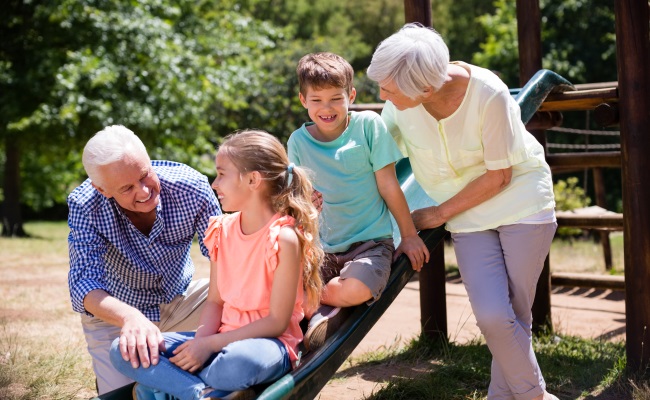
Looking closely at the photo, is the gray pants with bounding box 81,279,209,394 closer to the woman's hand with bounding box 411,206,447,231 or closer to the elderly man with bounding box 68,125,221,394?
the elderly man with bounding box 68,125,221,394

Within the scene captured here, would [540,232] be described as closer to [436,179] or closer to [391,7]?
[436,179]

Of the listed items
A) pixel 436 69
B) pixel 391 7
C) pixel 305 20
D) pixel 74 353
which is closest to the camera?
pixel 436 69

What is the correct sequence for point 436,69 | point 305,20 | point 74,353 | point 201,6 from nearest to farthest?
point 436,69, point 74,353, point 201,6, point 305,20

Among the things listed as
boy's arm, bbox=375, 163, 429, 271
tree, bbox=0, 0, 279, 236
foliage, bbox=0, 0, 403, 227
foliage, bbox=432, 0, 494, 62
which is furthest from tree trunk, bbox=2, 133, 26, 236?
foliage, bbox=432, 0, 494, 62

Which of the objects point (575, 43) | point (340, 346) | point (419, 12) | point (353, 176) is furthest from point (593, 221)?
point (575, 43)

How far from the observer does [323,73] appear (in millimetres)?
3107

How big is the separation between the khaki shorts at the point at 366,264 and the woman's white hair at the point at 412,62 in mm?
648

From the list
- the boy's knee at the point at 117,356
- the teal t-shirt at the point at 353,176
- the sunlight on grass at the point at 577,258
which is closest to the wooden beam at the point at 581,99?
the teal t-shirt at the point at 353,176

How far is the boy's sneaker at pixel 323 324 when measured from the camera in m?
2.88

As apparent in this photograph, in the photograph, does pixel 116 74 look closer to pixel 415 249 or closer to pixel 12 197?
pixel 12 197

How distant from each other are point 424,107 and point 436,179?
1.04 feet

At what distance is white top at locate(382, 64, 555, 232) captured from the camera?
3059 millimetres

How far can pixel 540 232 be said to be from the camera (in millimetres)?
3178

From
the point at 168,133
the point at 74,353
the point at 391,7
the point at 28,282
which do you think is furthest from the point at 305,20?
the point at 74,353
